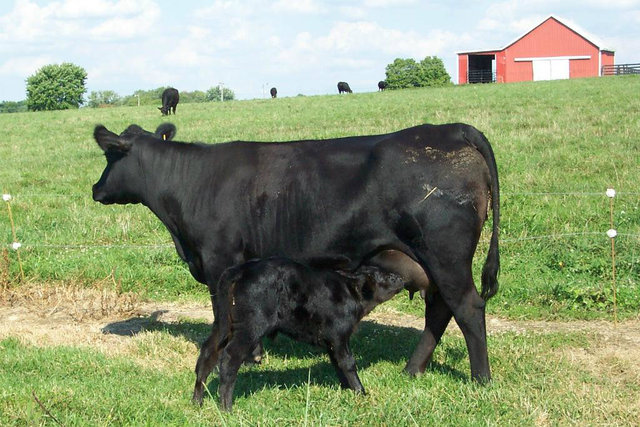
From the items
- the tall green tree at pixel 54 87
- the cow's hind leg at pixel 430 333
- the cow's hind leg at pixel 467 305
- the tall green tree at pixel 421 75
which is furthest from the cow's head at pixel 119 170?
the tall green tree at pixel 54 87

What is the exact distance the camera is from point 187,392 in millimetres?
6031

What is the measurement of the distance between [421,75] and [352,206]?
82563 millimetres

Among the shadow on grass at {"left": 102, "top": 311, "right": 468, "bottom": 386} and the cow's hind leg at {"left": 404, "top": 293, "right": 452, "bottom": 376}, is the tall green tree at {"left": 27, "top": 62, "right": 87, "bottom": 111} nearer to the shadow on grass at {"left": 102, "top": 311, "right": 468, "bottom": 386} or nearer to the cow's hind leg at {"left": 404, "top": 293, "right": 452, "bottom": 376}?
the shadow on grass at {"left": 102, "top": 311, "right": 468, "bottom": 386}

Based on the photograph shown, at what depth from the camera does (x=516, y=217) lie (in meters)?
10.7

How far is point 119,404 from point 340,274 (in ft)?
6.45

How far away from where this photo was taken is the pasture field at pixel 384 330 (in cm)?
542

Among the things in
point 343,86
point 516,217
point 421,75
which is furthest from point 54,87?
point 516,217

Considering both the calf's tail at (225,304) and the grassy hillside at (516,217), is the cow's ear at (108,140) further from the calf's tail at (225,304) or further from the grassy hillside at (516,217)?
the grassy hillside at (516,217)

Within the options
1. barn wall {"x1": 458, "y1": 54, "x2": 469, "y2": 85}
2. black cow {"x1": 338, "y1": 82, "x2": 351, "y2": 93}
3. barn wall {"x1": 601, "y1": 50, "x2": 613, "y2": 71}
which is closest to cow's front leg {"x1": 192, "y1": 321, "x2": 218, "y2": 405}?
barn wall {"x1": 601, "y1": 50, "x2": 613, "y2": 71}

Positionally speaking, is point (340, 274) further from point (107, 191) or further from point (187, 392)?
point (107, 191)

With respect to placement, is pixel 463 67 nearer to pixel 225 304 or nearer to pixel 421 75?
pixel 421 75

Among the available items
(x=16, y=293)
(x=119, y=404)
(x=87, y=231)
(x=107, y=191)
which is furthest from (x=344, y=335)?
(x=87, y=231)

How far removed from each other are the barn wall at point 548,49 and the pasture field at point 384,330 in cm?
5109

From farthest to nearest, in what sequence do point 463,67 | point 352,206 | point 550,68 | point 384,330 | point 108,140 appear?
point 463,67 → point 550,68 → point 384,330 → point 108,140 → point 352,206
